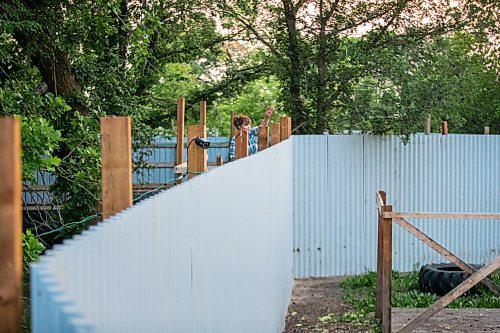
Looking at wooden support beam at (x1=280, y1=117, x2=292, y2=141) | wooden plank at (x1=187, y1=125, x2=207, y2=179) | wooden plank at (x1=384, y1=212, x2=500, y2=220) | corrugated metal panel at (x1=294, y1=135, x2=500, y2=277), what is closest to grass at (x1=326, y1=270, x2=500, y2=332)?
corrugated metal panel at (x1=294, y1=135, x2=500, y2=277)

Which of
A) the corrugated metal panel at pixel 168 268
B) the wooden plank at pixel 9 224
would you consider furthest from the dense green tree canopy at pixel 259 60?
the wooden plank at pixel 9 224

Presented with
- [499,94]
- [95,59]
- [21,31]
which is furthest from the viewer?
[499,94]

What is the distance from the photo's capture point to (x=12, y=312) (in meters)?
1.82

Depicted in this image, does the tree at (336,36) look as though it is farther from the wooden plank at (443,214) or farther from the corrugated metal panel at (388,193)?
the wooden plank at (443,214)

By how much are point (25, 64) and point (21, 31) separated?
1.11 m

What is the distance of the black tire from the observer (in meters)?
11.6

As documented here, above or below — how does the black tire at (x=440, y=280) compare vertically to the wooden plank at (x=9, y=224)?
below

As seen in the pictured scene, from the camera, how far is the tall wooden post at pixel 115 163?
106 inches

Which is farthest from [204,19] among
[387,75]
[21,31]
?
[21,31]

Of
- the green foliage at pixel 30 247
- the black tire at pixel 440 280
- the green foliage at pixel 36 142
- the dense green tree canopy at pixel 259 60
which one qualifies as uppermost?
the dense green tree canopy at pixel 259 60

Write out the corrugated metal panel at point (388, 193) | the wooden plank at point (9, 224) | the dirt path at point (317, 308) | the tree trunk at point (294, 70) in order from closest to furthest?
the wooden plank at point (9, 224), the dirt path at point (317, 308), the corrugated metal panel at point (388, 193), the tree trunk at point (294, 70)

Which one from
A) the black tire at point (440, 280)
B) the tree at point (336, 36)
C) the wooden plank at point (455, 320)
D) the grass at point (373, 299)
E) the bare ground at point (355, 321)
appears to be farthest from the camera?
the tree at point (336, 36)

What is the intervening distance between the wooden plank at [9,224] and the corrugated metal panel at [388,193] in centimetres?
1213

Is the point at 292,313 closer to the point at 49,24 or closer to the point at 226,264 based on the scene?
the point at 49,24
